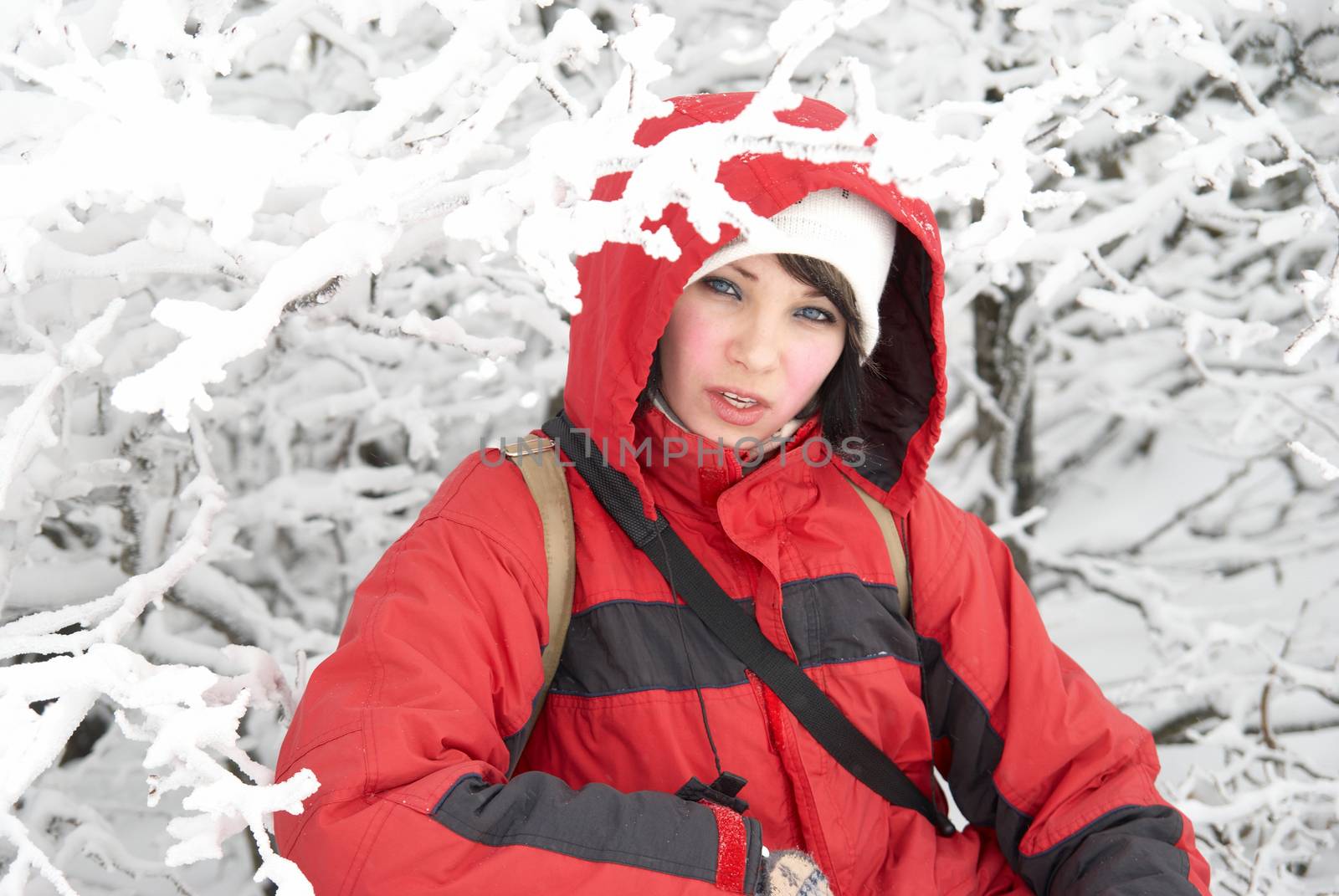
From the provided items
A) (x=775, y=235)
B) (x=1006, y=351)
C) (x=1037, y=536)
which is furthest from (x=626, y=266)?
(x=1037, y=536)

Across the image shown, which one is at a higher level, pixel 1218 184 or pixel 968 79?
pixel 968 79

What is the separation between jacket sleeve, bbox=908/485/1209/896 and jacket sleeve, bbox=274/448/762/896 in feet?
1.92

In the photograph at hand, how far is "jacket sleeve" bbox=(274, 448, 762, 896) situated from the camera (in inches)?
46.3


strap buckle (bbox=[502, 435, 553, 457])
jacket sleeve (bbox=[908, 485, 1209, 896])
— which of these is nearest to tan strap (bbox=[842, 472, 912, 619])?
jacket sleeve (bbox=[908, 485, 1209, 896])

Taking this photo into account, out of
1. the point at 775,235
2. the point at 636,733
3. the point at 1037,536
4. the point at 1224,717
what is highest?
the point at 775,235

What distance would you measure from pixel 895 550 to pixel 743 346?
1.60 ft

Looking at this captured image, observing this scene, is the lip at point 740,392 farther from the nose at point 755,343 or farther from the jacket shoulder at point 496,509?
the jacket shoulder at point 496,509

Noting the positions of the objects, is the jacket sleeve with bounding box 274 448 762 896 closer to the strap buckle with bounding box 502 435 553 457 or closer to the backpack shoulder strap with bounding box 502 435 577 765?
the backpack shoulder strap with bounding box 502 435 577 765

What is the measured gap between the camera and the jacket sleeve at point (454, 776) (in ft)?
3.86

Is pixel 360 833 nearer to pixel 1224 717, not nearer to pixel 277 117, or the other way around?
pixel 277 117

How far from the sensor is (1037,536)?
11.2 feet

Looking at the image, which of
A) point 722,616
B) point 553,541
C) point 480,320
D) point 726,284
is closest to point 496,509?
point 553,541

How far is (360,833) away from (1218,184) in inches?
84.9

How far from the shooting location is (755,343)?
156 centimetres
